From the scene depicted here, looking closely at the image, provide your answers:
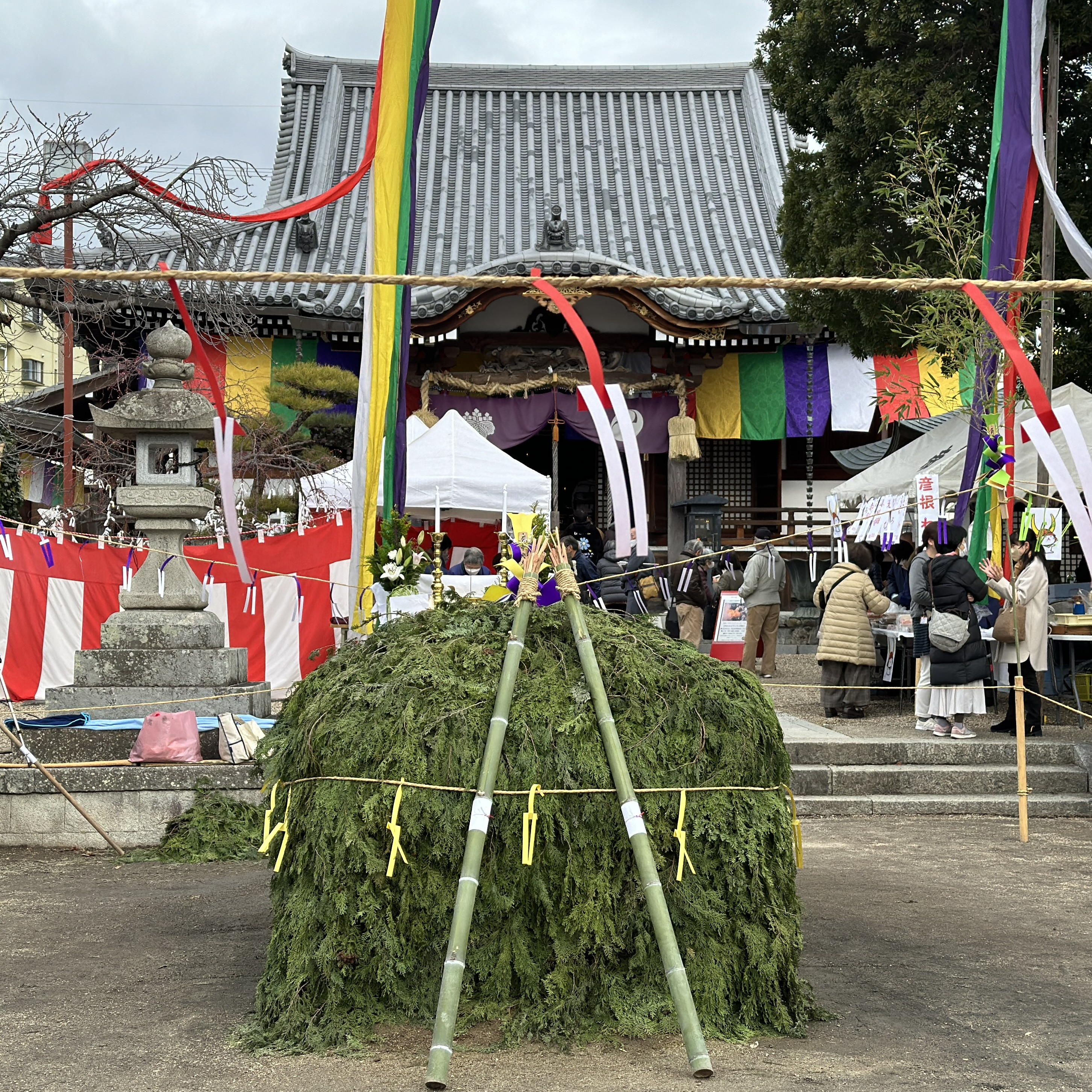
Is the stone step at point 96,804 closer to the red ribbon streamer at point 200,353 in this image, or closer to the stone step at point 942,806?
the red ribbon streamer at point 200,353

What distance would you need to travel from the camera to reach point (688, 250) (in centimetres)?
1986

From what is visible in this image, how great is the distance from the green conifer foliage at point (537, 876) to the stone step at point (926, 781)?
4250mm

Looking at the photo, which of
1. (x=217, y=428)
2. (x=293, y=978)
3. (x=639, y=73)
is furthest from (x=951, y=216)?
(x=639, y=73)

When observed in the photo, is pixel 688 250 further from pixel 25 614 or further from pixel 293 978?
pixel 293 978

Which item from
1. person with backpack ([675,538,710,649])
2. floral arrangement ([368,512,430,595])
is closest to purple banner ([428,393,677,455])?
person with backpack ([675,538,710,649])

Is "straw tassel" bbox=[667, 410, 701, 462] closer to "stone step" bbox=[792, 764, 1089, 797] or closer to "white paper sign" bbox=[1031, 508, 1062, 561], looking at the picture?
"white paper sign" bbox=[1031, 508, 1062, 561]

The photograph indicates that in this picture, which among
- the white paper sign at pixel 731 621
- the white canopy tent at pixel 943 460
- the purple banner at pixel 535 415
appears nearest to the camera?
the white canopy tent at pixel 943 460

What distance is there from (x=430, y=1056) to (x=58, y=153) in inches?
262

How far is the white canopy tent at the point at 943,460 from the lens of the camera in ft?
34.3

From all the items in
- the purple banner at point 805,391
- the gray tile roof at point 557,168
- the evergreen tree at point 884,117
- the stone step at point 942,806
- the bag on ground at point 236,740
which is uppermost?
the gray tile roof at point 557,168

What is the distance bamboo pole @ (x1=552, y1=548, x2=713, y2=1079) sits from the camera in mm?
3170

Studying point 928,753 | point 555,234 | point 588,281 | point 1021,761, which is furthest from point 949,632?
point 555,234

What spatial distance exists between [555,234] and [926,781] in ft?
41.3

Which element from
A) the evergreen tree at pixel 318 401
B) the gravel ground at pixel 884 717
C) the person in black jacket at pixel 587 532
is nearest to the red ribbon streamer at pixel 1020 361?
the gravel ground at pixel 884 717
